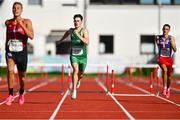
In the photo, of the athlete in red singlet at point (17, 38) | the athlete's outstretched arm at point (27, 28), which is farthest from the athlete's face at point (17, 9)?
the athlete's outstretched arm at point (27, 28)

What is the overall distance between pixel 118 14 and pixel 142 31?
7.71 ft

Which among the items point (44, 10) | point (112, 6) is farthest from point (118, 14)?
point (44, 10)

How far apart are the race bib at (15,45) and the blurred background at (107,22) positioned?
32.8 m

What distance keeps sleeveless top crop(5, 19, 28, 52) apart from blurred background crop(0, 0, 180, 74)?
3277 cm

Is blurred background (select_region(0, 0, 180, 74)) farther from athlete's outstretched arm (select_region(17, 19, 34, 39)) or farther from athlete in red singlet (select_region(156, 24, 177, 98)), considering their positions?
athlete's outstretched arm (select_region(17, 19, 34, 39))

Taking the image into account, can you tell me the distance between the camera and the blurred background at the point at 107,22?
4516cm

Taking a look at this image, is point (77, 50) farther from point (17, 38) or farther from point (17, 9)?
point (17, 9)

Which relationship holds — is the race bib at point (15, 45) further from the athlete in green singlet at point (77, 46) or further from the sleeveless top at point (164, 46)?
the sleeveless top at point (164, 46)

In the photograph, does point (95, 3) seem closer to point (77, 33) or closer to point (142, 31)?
point (142, 31)


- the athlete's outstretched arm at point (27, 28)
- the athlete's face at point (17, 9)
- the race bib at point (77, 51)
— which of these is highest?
the athlete's face at point (17, 9)

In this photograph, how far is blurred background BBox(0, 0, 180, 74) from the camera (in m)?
45.2

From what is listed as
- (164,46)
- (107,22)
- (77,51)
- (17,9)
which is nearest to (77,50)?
(77,51)

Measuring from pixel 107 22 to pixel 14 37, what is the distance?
1333 inches

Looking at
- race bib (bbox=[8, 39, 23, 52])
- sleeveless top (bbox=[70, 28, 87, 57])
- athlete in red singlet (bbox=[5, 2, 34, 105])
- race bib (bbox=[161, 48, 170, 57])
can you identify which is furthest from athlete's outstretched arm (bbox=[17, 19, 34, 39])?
race bib (bbox=[161, 48, 170, 57])
